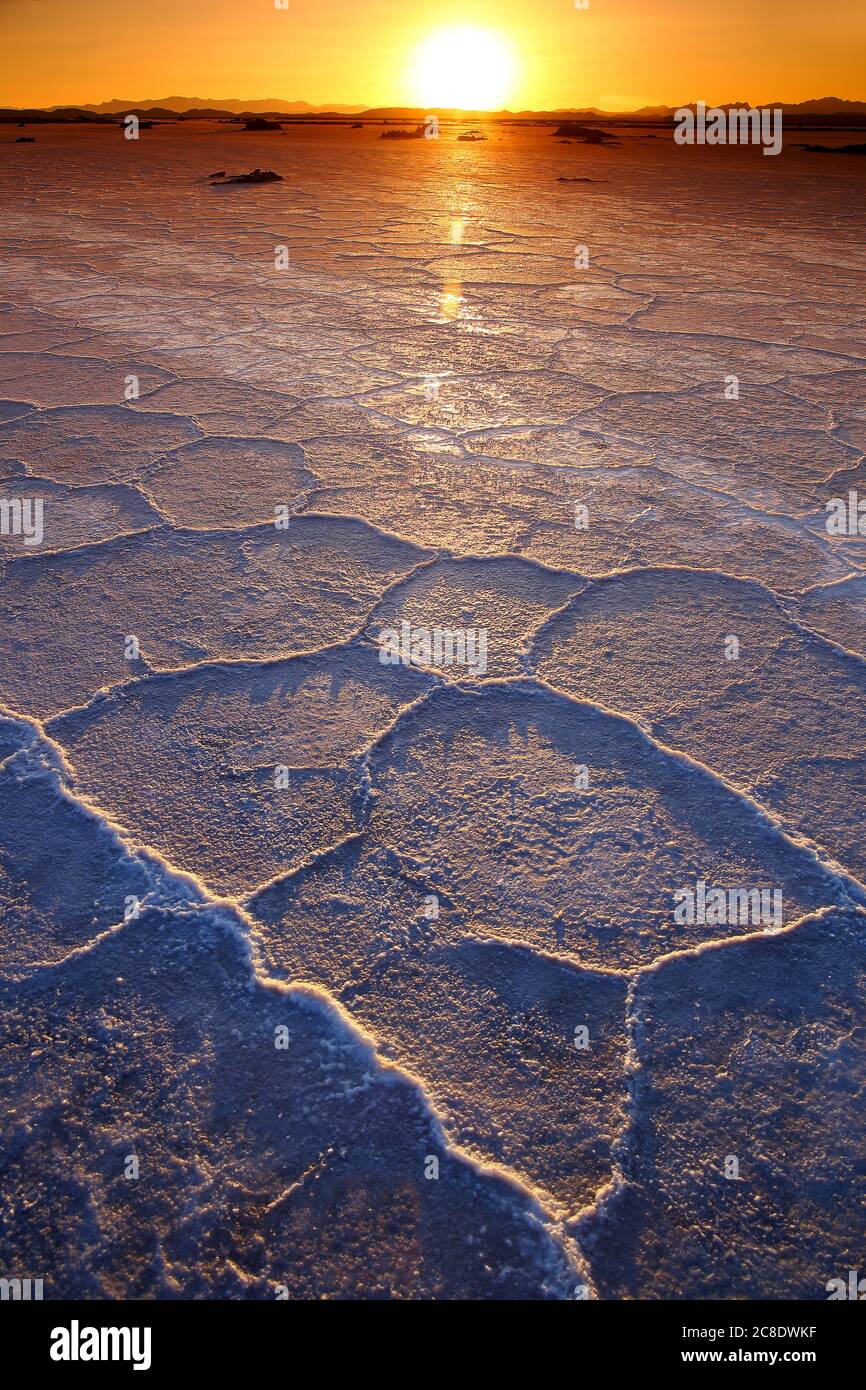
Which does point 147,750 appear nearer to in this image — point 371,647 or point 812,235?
point 371,647

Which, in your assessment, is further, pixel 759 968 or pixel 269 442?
pixel 269 442

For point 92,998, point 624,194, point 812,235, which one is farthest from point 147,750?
point 624,194

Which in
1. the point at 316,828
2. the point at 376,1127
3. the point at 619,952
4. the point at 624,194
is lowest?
the point at 376,1127

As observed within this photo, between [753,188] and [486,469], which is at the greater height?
[753,188]

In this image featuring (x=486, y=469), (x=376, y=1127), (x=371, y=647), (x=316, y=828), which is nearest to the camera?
(x=376, y=1127)

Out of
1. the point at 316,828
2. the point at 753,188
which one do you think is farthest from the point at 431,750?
the point at 753,188

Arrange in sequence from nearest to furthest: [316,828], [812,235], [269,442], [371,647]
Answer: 1. [316,828]
2. [371,647]
3. [269,442]
4. [812,235]

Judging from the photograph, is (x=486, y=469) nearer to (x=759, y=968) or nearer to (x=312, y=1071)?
(x=759, y=968)
